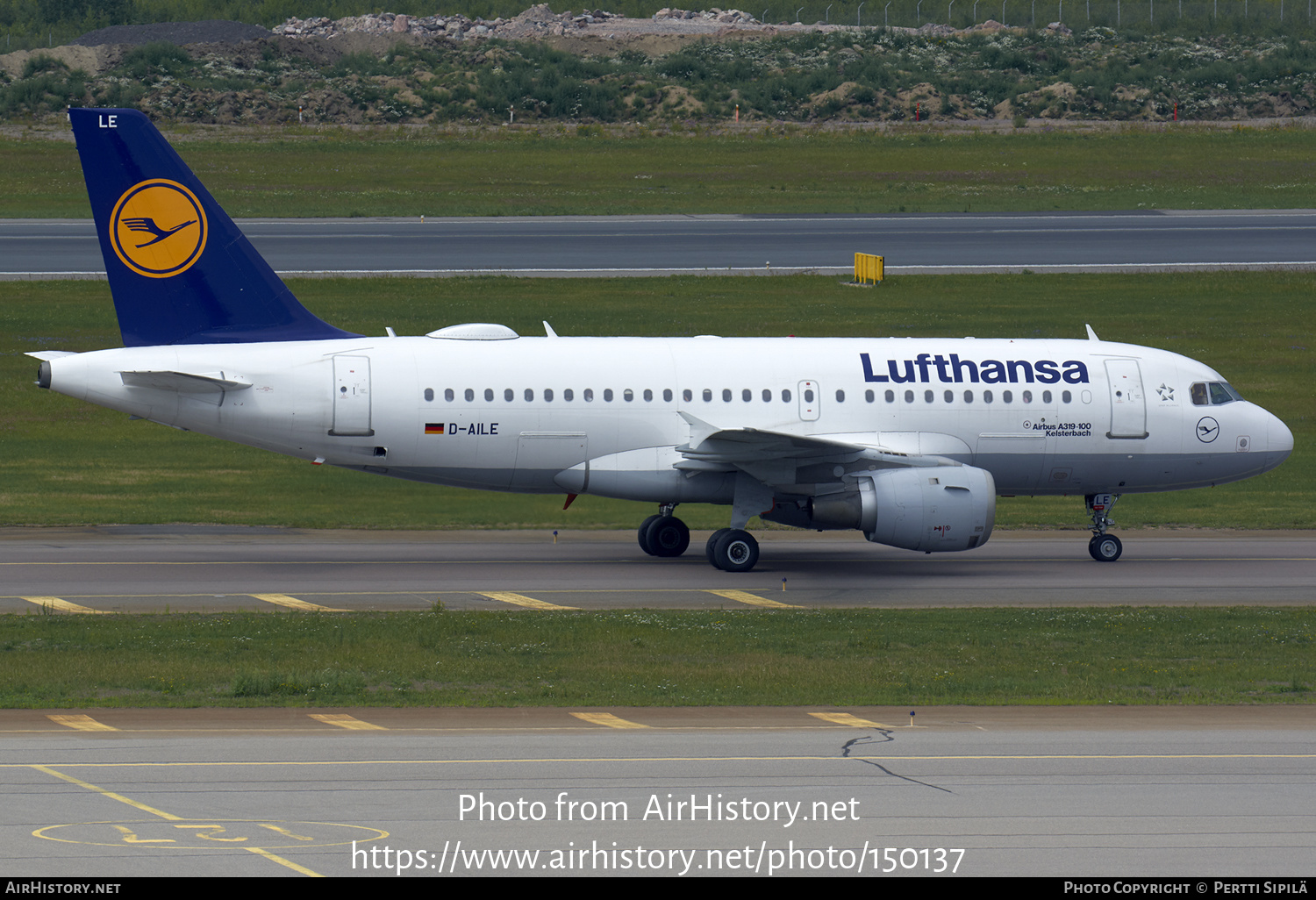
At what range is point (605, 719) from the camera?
757 inches

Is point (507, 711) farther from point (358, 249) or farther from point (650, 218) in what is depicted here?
point (650, 218)

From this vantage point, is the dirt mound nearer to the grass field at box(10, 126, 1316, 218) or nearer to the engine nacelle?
the grass field at box(10, 126, 1316, 218)

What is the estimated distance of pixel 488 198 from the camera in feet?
258

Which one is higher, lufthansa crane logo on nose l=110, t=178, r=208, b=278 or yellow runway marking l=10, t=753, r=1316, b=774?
lufthansa crane logo on nose l=110, t=178, r=208, b=278

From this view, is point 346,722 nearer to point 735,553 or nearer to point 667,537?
point 735,553

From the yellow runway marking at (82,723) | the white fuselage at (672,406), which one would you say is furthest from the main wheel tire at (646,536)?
the yellow runway marking at (82,723)

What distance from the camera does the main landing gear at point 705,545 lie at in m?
29.9

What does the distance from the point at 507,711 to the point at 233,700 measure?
11.1ft

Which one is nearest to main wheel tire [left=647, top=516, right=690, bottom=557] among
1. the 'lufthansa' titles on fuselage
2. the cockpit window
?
the 'lufthansa' titles on fuselage

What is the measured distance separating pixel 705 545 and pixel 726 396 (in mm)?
3950

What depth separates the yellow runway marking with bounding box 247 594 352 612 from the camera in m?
26.0

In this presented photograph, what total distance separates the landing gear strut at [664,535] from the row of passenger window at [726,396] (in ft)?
8.11

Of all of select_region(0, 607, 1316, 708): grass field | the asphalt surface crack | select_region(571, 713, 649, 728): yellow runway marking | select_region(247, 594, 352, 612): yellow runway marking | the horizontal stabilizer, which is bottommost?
select_region(247, 594, 352, 612): yellow runway marking

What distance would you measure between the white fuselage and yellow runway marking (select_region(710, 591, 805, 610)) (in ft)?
8.68
